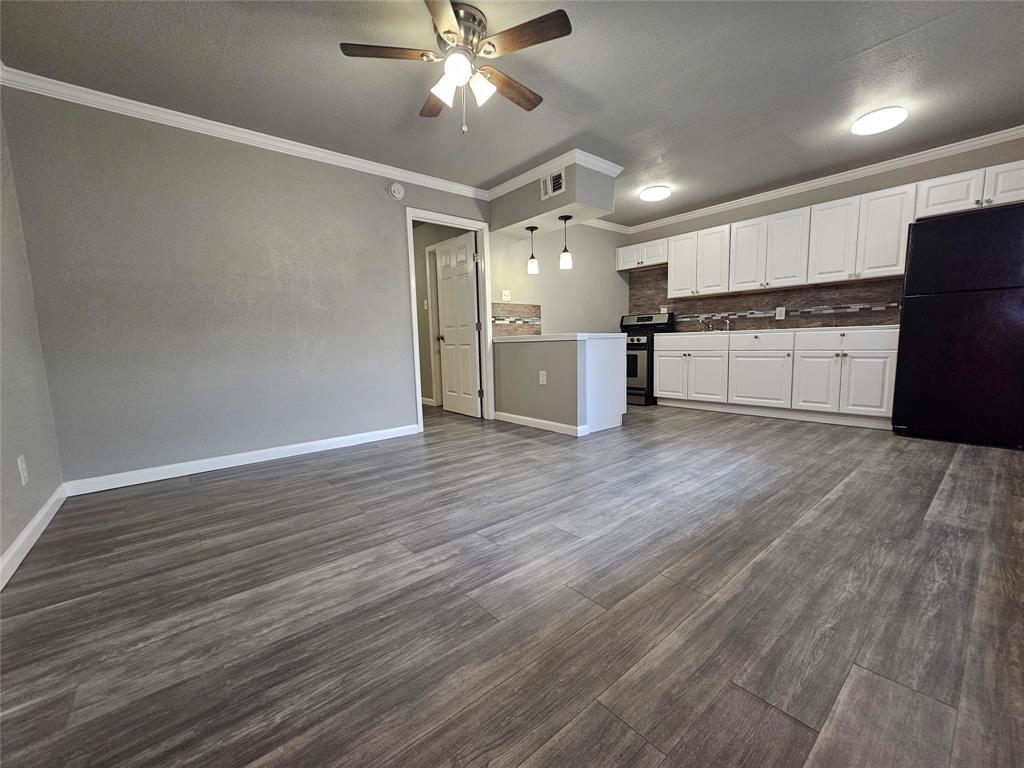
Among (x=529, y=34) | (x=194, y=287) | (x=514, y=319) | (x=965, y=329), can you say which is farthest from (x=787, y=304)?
(x=194, y=287)

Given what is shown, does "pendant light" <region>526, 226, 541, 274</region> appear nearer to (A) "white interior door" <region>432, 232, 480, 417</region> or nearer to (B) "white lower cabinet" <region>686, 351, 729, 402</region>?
(A) "white interior door" <region>432, 232, 480, 417</region>

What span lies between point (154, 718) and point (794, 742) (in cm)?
148

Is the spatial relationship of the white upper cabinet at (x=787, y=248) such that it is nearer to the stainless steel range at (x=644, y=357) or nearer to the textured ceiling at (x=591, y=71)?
the textured ceiling at (x=591, y=71)

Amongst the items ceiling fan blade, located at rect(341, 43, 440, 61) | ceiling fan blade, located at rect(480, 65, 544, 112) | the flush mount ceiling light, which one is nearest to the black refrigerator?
the flush mount ceiling light

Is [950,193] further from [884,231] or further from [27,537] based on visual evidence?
[27,537]

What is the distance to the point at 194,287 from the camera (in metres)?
2.69

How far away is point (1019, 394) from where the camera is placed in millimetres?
2709

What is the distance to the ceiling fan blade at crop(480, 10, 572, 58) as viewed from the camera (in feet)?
5.16

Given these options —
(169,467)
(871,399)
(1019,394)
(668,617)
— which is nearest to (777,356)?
(871,399)

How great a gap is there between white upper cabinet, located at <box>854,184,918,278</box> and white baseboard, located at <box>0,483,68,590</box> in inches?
234

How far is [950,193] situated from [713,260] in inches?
73.9

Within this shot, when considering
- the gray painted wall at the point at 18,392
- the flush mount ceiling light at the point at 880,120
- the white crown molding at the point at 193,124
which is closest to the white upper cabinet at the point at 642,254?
→ the flush mount ceiling light at the point at 880,120

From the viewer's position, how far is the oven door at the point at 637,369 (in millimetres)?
5086

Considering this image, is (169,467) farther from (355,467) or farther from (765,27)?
(765,27)
